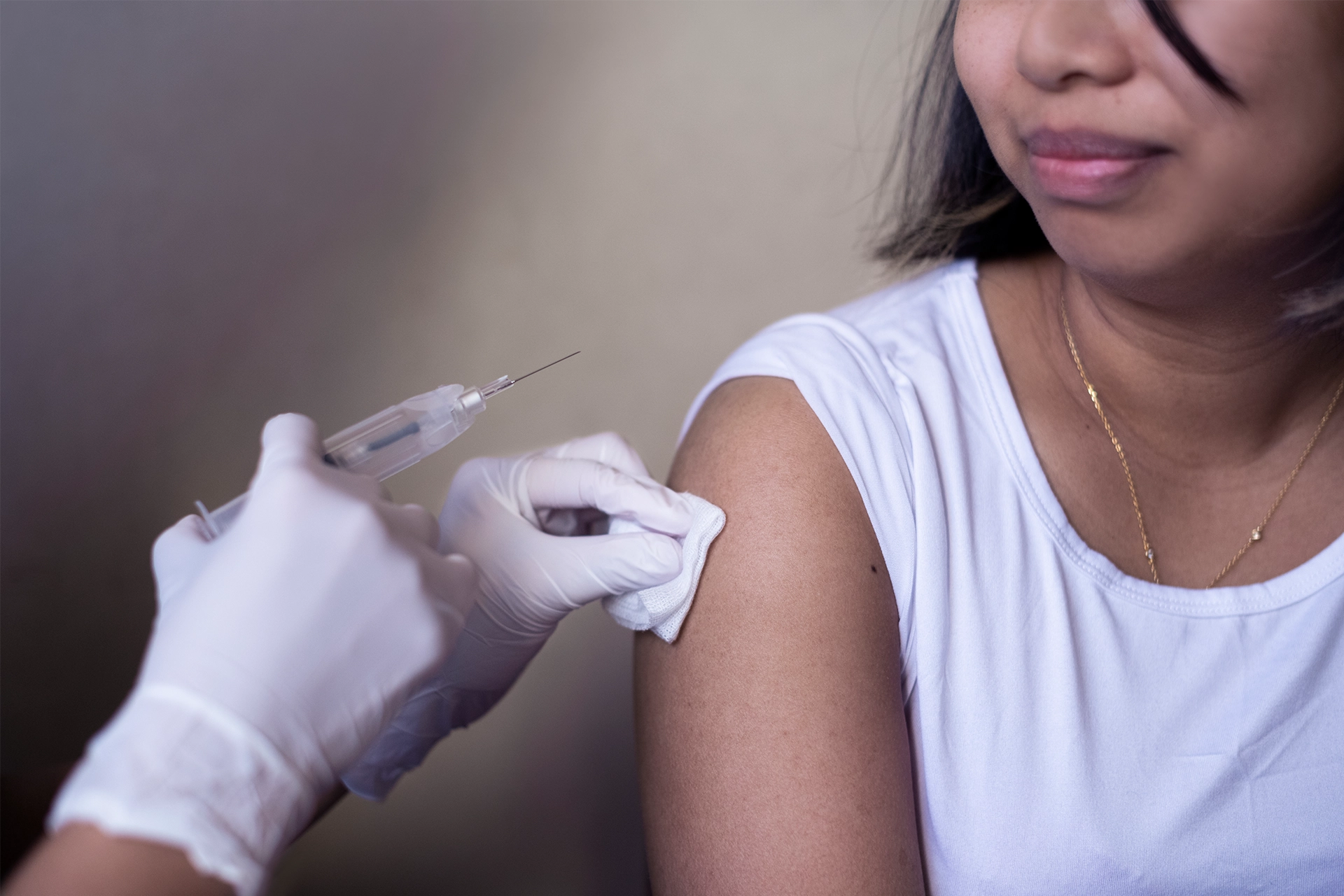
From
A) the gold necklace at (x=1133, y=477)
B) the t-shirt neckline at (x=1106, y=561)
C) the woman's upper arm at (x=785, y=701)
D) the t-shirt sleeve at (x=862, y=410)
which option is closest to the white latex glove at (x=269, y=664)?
the woman's upper arm at (x=785, y=701)

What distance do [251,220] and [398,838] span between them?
1.07 metres

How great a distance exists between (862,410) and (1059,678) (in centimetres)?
35

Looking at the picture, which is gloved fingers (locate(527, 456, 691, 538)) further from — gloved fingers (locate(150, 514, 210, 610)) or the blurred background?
the blurred background

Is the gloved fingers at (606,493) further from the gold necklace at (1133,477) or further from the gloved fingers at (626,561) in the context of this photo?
the gold necklace at (1133,477)

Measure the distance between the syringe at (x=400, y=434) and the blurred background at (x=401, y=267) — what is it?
2.08 ft

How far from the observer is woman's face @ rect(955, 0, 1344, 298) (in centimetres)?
Answer: 77

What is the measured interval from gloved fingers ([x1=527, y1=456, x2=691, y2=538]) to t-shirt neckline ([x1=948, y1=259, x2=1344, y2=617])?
1.31 feet

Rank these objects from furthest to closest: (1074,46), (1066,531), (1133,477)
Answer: (1133,477) < (1066,531) < (1074,46)

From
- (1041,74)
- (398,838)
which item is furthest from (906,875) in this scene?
(398,838)

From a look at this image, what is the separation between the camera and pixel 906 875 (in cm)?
91

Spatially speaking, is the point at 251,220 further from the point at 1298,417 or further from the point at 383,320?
the point at 1298,417

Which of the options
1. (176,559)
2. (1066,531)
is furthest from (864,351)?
(176,559)

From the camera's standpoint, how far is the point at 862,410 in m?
1.02

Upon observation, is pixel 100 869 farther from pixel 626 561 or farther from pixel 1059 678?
pixel 1059 678
